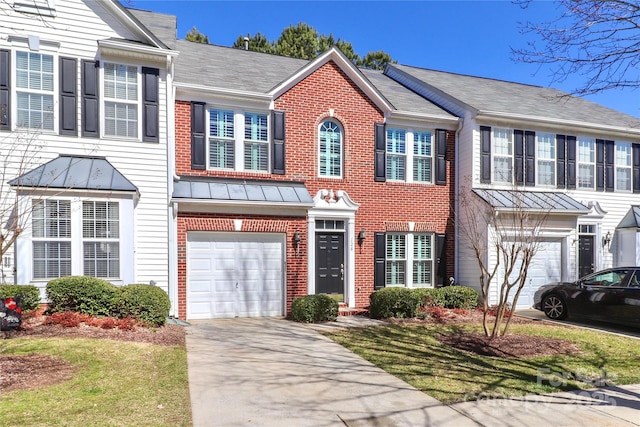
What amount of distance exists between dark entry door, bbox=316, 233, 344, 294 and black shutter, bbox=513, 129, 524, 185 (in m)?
6.51

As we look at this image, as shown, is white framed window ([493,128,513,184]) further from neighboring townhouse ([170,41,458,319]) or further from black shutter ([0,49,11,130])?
black shutter ([0,49,11,130])

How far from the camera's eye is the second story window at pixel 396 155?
14.0 m

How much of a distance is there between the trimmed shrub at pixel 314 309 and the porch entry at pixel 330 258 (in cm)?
157

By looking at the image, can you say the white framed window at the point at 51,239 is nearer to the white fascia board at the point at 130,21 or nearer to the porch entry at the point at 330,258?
the white fascia board at the point at 130,21

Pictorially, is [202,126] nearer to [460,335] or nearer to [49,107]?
[49,107]

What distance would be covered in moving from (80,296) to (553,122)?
48.9 ft

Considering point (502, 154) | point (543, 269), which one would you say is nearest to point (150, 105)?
point (502, 154)

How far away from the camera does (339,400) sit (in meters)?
5.49

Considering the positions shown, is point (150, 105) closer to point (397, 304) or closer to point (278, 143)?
point (278, 143)

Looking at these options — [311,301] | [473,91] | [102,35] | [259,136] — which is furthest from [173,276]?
[473,91]

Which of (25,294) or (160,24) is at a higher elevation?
(160,24)

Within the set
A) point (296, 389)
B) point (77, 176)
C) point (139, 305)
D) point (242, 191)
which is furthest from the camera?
point (242, 191)

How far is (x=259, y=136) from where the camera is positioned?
12516 mm

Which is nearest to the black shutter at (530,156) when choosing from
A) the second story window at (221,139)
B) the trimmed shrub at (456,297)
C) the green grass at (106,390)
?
the trimmed shrub at (456,297)
